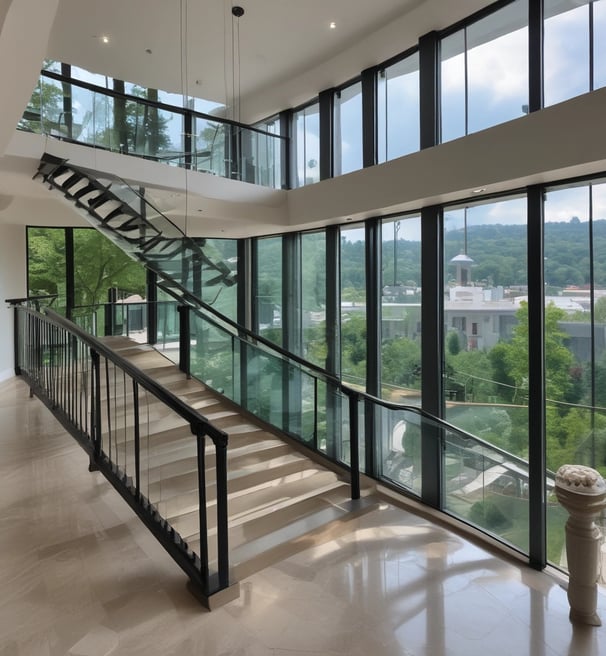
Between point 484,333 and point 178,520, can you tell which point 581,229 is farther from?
point 178,520

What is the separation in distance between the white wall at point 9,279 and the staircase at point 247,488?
11.3 ft

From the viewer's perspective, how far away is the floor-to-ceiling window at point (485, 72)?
5.23 metres

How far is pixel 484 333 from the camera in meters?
5.66

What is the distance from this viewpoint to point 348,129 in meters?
7.57

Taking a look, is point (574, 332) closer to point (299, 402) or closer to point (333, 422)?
point (333, 422)

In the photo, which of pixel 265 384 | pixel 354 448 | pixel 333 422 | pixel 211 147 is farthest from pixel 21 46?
pixel 211 147

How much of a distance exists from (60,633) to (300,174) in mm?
7654

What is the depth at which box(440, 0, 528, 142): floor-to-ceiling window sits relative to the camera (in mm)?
5227

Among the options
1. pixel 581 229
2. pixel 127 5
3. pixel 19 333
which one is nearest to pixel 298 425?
pixel 581 229

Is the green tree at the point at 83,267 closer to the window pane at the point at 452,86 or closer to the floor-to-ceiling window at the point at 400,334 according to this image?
the floor-to-ceiling window at the point at 400,334

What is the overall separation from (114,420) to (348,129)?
20.0 feet

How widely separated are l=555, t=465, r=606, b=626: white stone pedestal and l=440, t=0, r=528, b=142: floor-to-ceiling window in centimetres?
411

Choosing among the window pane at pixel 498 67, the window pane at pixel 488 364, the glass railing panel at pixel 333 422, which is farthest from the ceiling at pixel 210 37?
the glass railing panel at pixel 333 422

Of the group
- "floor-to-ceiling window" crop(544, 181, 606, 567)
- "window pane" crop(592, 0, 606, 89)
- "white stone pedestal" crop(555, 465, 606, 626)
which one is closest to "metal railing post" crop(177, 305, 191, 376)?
"floor-to-ceiling window" crop(544, 181, 606, 567)
